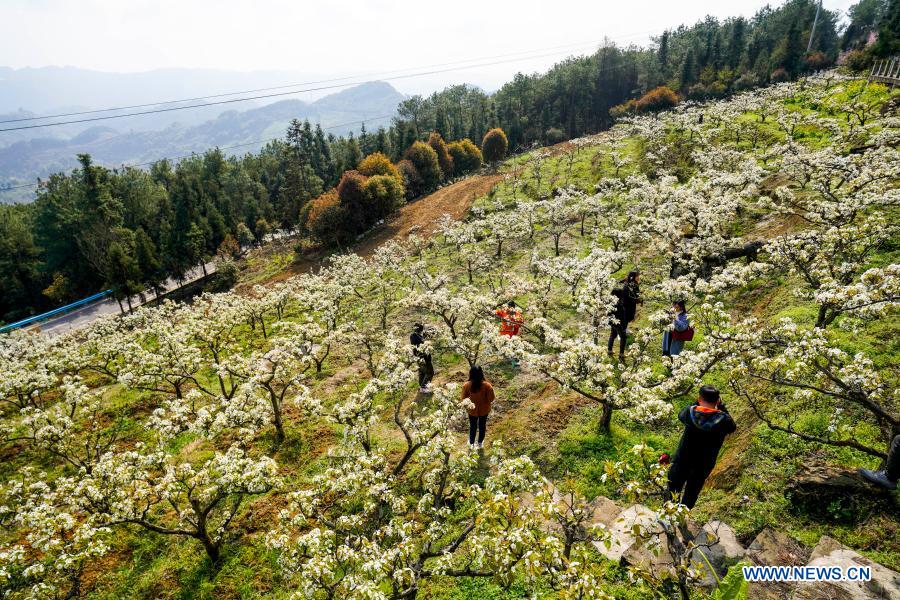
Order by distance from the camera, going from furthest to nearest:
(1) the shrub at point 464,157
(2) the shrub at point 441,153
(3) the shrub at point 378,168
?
(1) the shrub at point 464,157 < (2) the shrub at point 441,153 < (3) the shrub at point 378,168

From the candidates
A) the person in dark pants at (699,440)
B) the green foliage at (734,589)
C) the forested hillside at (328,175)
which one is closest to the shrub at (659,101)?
the forested hillside at (328,175)

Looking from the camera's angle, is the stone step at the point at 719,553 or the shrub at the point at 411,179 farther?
the shrub at the point at 411,179

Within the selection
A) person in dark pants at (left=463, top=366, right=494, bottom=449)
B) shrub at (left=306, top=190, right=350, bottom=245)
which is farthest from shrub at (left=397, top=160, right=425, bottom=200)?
person in dark pants at (left=463, top=366, right=494, bottom=449)

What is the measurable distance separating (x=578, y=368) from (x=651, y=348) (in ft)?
19.8

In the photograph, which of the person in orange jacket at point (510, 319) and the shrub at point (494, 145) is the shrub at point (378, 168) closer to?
the shrub at point (494, 145)

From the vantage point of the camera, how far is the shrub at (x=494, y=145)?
68.0m

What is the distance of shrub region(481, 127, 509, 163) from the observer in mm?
68000

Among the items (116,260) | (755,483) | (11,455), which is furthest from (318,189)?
(755,483)

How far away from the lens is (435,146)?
228 ft

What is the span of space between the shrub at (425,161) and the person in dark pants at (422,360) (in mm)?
54537

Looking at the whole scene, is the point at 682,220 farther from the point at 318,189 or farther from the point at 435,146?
the point at 318,189

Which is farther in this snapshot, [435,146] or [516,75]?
[516,75]

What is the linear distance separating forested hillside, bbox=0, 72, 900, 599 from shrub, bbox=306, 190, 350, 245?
29.3 m

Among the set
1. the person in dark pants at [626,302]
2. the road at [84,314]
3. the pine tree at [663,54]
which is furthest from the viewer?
the pine tree at [663,54]
